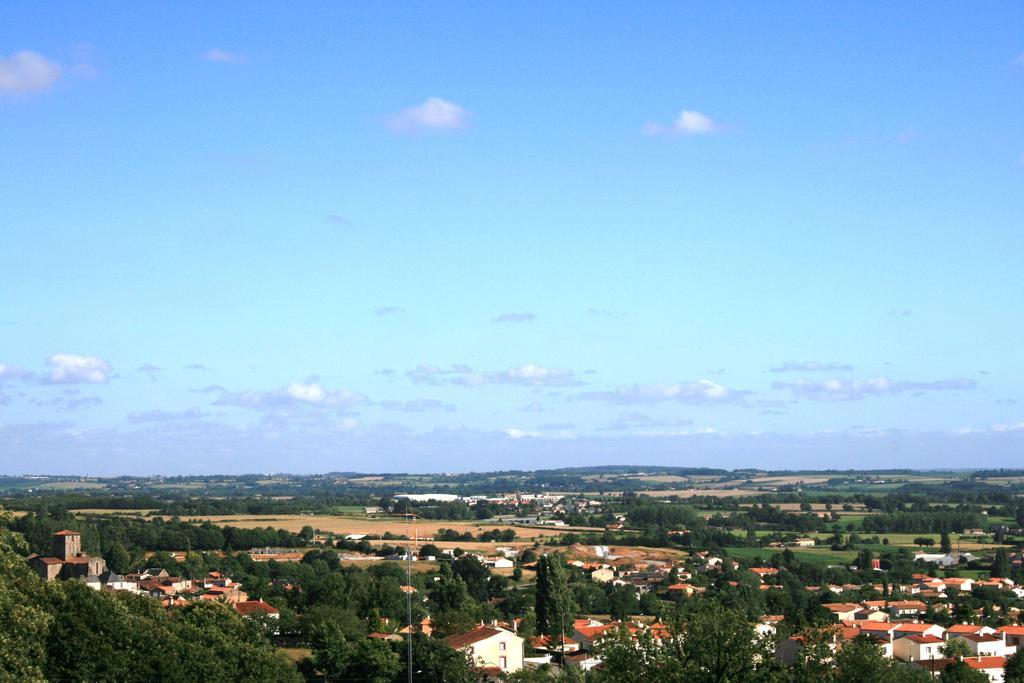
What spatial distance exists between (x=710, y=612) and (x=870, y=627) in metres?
38.9

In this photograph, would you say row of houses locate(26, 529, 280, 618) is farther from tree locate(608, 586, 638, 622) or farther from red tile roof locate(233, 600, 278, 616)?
tree locate(608, 586, 638, 622)

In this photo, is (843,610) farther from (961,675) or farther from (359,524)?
(359,524)

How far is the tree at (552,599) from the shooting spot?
60938 millimetres

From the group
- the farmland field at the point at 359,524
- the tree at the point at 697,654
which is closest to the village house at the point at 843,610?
the tree at the point at 697,654

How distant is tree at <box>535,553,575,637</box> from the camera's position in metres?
60.9

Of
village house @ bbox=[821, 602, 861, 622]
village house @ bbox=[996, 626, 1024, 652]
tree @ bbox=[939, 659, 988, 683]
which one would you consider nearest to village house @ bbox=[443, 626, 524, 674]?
tree @ bbox=[939, 659, 988, 683]

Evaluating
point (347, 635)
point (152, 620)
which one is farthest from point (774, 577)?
point (152, 620)

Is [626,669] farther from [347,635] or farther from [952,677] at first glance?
[347,635]

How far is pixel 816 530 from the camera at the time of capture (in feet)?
451

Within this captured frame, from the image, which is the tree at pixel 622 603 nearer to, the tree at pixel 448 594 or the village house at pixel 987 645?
the tree at pixel 448 594

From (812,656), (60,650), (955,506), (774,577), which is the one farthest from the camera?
(955,506)

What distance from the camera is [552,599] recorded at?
202 ft

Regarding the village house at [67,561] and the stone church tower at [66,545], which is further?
the stone church tower at [66,545]

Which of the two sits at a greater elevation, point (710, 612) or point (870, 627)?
point (710, 612)
